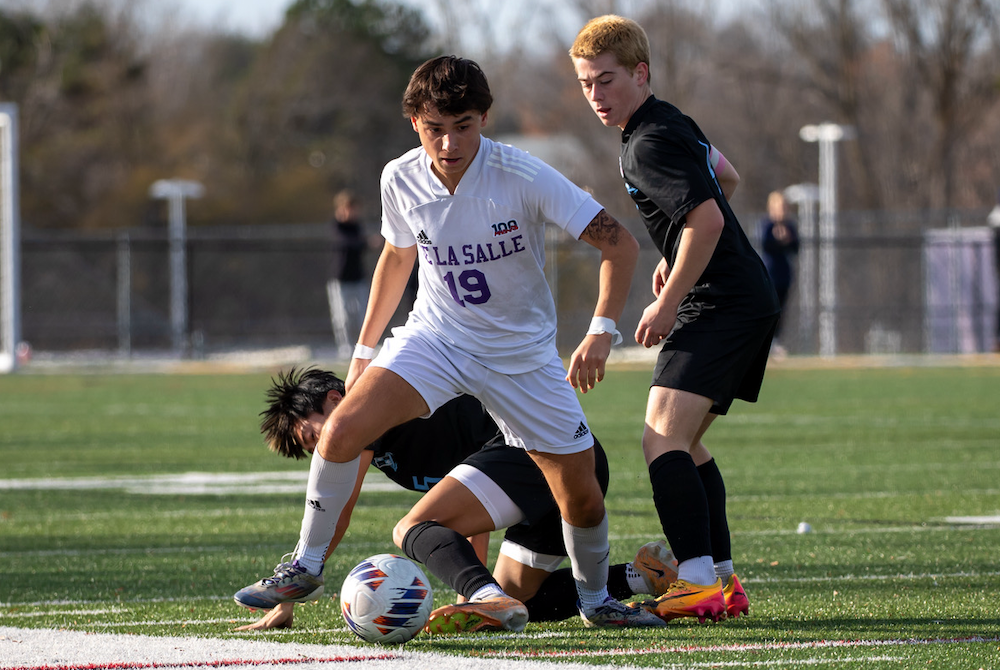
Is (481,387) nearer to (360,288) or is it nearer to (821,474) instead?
(821,474)

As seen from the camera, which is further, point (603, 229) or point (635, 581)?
point (635, 581)

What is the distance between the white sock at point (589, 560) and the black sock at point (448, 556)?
32 cm

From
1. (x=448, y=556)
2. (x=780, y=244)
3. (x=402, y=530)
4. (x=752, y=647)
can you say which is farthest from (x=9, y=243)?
(x=752, y=647)

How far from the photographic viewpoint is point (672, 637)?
4164 millimetres

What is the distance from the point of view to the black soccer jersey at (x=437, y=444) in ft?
15.9

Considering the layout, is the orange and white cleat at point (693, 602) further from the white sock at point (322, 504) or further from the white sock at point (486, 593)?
the white sock at point (322, 504)

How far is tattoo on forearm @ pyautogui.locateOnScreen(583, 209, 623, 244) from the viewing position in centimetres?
436

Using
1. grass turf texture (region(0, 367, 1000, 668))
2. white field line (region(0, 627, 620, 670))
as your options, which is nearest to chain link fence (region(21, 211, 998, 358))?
grass turf texture (region(0, 367, 1000, 668))

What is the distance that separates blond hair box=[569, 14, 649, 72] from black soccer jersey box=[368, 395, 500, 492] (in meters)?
1.25

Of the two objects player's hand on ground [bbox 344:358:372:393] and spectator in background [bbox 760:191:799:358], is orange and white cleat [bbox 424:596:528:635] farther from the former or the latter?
spectator in background [bbox 760:191:799:358]

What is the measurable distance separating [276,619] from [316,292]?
25854 millimetres

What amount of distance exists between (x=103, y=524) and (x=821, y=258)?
20.8 metres

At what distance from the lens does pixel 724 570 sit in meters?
4.77

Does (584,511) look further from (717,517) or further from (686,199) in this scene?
(686,199)
